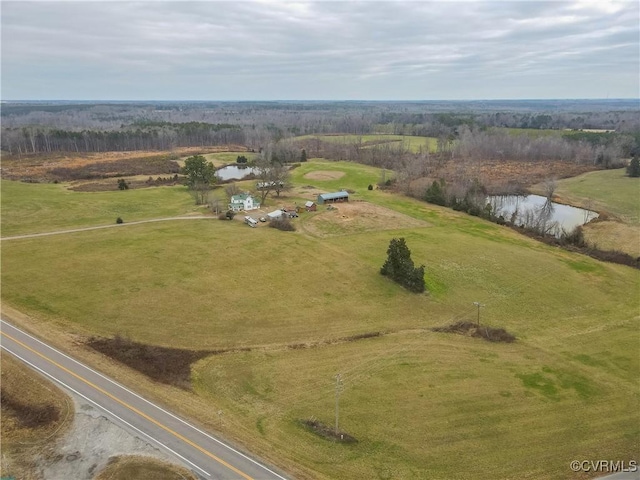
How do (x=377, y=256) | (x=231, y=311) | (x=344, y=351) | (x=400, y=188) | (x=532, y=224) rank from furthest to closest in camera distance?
(x=400, y=188), (x=532, y=224), (x=377, y=256), (x=231, y=311), (x=344, y=351)

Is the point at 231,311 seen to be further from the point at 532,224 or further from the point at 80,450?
the point at 532,224

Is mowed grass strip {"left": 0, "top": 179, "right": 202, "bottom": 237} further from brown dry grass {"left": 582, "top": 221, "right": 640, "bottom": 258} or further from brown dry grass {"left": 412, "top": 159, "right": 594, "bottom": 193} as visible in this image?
brown dry grass {"left": 582, "top": 221, "right": 640, "bottom": 258}

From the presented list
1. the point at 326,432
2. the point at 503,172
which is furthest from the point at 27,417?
the point at 503,172

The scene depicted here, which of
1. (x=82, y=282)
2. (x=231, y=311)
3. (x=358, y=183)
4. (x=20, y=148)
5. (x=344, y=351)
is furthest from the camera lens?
(x=20, y=148)

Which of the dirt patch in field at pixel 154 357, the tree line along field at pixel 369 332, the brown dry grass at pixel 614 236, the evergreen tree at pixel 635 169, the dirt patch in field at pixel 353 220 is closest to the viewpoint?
the tree line along field at pixel 369 332

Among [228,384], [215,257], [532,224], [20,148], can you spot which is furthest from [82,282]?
[20,148]

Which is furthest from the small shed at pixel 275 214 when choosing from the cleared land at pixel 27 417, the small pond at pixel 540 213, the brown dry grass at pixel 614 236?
the brown dry grass at pixel 614 236

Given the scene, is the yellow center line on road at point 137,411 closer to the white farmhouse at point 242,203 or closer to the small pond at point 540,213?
the white farmhouse at point 242,203
